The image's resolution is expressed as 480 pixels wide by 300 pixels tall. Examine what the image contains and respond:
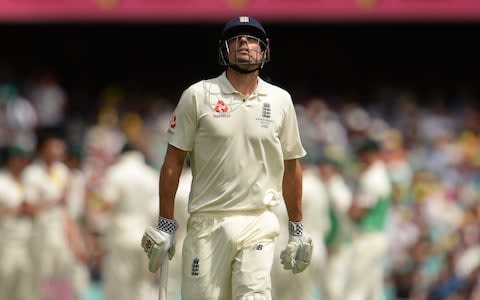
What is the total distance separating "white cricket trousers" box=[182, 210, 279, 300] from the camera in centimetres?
769

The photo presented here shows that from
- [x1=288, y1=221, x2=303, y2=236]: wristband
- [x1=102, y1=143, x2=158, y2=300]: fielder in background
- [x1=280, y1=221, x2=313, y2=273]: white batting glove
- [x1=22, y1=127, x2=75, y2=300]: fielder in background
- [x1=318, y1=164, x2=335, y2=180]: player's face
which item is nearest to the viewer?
[x1=280, y1=221, x2=313, y2=273]: white batting glove

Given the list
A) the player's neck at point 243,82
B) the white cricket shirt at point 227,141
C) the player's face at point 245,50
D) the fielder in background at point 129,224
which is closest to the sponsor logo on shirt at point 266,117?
the white cricket shirt at point 227,141

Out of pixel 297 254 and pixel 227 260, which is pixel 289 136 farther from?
pixel 227 260

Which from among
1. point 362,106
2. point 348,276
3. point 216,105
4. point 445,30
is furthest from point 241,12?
point 216,105

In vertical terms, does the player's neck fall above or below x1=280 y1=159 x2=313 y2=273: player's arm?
above

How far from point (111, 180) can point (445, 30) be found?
1217 centimetres

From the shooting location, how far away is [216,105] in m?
7.82

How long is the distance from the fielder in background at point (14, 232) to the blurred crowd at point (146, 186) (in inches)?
0.5

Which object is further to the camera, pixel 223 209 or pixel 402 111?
pixel 402 111

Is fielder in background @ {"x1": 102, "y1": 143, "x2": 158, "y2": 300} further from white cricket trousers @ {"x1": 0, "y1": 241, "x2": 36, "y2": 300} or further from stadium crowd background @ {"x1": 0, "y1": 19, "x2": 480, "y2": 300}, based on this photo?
stadium crowd background @ {"x1": 0, "y1": 19, "x2": 480, "y2": 300}

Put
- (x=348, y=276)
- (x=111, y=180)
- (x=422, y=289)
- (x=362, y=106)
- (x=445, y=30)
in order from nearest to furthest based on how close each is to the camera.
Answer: (x=111, y=180) < (x=348, y=276) < (x=422, y=289) < (x=362, y=106) < (x=445, y=30)

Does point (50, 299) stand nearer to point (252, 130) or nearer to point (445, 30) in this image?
point (252, 130)

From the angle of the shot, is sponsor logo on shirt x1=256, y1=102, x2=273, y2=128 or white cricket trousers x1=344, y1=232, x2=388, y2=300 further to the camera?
white cricket trousers x1=344, y1=232, x2=388, y2=300

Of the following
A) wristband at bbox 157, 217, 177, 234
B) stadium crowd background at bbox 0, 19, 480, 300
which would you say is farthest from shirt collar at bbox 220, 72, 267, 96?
stadium crowd background at bbox 0, 19, 480, 300
